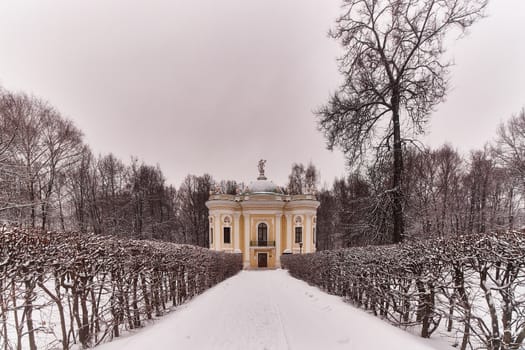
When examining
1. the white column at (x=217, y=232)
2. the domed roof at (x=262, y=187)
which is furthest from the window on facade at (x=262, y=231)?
the white column at (x=217, y=232)

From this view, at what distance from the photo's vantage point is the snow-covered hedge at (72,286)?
367 centimetres

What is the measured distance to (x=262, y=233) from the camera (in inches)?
1428

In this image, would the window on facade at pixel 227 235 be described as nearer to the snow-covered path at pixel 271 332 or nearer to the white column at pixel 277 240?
the white column at pixel 277 240

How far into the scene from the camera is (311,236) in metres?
36.0

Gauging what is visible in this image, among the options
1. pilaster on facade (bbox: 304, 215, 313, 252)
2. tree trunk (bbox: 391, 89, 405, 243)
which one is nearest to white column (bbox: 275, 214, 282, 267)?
pilaster on facade (bbox: 304, 215, 313, 252)

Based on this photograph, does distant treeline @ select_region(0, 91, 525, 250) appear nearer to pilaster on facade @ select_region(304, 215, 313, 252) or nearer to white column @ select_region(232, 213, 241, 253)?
pilaster on facade @ select_region(304, 215, 313, 252)

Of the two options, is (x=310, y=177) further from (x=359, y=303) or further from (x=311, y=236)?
(x=359, y=303)

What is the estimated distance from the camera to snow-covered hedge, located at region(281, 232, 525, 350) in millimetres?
3633

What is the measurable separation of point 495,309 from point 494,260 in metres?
0.66

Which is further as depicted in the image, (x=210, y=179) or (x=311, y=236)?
(x=210, y=179)

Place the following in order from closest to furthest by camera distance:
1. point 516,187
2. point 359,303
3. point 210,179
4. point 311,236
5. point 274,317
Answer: point 274,317, point 359,303, point 516,187, point 311,236, point 210,179

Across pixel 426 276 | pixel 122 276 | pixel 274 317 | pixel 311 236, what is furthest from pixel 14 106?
pixel 311 236

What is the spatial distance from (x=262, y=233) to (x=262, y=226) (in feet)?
2.88

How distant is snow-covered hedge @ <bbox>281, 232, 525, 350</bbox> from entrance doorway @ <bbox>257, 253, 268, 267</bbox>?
2944cm
